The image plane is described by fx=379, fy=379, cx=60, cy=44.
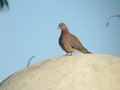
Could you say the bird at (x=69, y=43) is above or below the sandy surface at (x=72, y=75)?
below

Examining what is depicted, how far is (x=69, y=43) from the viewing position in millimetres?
5562

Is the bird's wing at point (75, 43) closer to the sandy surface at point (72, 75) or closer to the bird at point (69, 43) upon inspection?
the bird at point (69, 43)

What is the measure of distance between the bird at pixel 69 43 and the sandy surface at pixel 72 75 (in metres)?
1.64

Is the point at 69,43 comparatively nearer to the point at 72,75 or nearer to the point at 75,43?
the point at 75,43

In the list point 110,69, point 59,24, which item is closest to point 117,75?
point 110,69

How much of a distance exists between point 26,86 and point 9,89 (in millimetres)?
213

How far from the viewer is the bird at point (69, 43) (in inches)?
217

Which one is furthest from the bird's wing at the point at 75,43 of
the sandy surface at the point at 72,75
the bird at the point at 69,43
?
the sandy surface at the point at 72,75

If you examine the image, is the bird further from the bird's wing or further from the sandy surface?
the sandy surface

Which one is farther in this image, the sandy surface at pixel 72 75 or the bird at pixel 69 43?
the bird at pixel 69 43

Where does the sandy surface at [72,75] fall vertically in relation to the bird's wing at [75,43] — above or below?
above

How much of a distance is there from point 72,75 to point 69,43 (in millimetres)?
2202

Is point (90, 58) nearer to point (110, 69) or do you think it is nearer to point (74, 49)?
point (110, 69)

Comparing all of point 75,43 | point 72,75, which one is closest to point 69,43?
point 75,43
